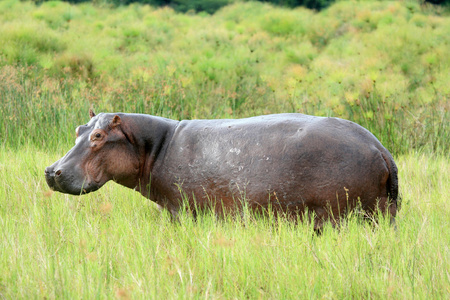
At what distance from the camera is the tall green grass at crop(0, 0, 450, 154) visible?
5.69 meters

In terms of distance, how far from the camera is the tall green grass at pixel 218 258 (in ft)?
6.54

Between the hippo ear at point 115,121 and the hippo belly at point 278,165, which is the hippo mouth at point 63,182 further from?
the hippo belly at point 278,165

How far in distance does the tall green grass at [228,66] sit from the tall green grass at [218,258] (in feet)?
7.82

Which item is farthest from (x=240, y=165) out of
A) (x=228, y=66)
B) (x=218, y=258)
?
(x=228, y=66)

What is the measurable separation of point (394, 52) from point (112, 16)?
A: 1169 centimetres

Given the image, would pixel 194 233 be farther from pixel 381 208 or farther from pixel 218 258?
pixel 381 208

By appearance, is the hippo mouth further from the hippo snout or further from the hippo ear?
the hippo ear

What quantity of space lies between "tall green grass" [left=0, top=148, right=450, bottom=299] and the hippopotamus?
128 millimetres

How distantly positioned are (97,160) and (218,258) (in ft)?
3.46

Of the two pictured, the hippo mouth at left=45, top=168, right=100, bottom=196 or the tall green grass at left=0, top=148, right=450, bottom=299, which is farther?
the hippo mouth at left=45, top=168, right=100, bottom=196

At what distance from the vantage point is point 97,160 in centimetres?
294

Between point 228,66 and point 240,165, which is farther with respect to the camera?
point 228,66

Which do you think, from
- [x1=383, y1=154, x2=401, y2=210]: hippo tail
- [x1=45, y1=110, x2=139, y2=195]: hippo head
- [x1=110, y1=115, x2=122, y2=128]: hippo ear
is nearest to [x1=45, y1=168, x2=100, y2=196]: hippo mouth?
[x1=45, y1=110, x2=139, y2=195]: hippo head

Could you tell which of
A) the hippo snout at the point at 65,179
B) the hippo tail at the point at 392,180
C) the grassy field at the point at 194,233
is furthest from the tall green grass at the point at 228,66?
the hippo snout at the point at 65,179
